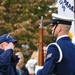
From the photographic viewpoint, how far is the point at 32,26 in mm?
14812

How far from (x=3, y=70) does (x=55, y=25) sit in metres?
0.99

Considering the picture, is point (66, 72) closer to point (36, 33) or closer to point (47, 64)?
point (47, 64)

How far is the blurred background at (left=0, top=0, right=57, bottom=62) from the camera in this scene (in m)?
14.3

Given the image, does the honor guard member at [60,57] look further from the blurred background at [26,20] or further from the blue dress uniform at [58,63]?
the blurred background at [26,20]

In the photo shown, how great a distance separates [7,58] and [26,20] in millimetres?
8633

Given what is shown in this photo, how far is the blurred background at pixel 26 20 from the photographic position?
47.1ft

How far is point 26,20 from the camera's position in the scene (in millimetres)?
14852

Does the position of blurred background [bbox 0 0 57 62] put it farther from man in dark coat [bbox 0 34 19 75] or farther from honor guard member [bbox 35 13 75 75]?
honor guard member [bbox 35 13 75 75]

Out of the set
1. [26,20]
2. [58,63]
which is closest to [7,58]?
[58,63]

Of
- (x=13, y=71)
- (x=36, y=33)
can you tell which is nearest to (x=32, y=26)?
(x=36, y=33)

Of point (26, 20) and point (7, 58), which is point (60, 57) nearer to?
point (7, 58)

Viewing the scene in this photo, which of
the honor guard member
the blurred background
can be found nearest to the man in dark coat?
the honor guard member

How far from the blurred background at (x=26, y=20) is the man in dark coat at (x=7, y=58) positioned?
765 cm

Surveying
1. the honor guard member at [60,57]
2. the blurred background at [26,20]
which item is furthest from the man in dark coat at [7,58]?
the blurred background at [26,20]
